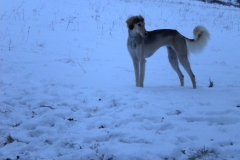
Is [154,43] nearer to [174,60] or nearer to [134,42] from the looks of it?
[134,42]

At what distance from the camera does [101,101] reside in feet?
15.2

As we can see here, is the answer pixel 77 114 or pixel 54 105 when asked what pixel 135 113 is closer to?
pixel 77 114

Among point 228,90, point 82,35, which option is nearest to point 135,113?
point 228,90

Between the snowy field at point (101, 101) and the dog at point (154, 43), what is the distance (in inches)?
20.6

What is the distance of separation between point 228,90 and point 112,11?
956cm

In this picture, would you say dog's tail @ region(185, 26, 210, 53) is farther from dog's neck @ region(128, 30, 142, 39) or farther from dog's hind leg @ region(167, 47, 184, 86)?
dog's neck @ region(128, 30, 142, 39)

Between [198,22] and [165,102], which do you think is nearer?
[165,102]

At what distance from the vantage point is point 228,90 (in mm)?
5820

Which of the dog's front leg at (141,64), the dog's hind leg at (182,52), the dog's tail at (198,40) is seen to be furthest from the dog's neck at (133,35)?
the dog's tail at (198,40)

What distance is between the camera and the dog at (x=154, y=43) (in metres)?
5.80

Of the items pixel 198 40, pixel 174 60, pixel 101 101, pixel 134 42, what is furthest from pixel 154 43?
pixel 101 101

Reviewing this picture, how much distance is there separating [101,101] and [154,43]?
2.16 meters

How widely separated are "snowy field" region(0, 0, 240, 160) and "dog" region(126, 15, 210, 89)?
52 centimetres

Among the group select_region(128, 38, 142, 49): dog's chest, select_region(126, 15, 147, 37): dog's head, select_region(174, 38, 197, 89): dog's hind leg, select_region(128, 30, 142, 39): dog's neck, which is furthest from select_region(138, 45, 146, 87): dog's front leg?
select_region(174, 38, 197, 89): dog's hind leg
